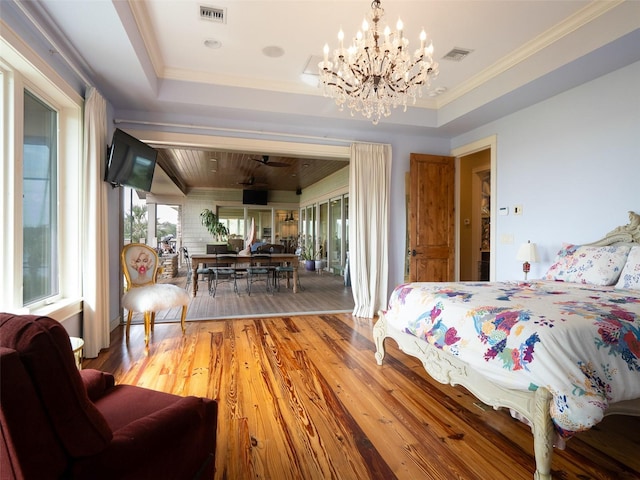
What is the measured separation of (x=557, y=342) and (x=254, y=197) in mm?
11409

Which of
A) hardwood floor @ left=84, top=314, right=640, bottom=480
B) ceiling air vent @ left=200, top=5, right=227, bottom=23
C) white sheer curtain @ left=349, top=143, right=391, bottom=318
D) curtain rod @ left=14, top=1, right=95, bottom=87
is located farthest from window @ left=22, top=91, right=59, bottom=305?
white sheer curtain @ left=349, top=143, right=391, bottom=318

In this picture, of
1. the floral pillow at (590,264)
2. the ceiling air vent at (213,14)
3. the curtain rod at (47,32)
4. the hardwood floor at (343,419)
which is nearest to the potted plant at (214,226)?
the hardwood floor at (343,419)

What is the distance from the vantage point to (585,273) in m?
2.90

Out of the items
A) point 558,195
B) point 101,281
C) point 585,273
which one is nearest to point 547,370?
point 585,273

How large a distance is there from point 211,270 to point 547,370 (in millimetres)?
5986

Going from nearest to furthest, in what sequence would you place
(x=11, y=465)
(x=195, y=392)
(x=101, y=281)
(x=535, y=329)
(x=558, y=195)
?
(x=11, y=465)
(x=535, y=329)
(x=195, y=392)
(x=101, y=281)
(x=558, y=195)

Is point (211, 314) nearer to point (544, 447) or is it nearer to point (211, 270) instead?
point (211, 270)

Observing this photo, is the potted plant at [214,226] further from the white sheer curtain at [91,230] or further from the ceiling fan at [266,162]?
the white sheer curtain at [91,230]

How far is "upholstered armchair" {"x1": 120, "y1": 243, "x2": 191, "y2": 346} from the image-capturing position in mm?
3398

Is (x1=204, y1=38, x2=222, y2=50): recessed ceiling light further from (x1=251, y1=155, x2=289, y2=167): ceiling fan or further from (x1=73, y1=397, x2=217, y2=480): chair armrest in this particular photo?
(x1=251, y1=155, x2=289, y2=167): ceiling fan

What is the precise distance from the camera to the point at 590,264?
2900 millimetres

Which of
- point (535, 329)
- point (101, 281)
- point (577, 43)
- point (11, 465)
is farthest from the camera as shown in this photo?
point (101, 281)

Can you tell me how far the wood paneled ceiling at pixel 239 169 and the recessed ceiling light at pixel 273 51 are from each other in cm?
275

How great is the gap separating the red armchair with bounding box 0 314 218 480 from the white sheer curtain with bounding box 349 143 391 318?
393cm
